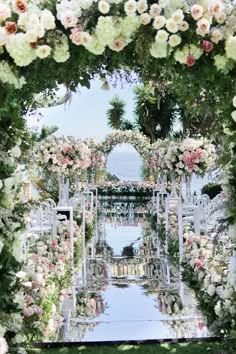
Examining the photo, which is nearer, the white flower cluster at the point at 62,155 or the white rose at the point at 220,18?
the white rose at the point at 220,18

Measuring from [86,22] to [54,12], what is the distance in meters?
0.18

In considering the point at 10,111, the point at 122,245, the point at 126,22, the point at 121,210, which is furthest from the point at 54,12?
the point at 121,210

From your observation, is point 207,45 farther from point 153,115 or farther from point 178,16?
point 153,115

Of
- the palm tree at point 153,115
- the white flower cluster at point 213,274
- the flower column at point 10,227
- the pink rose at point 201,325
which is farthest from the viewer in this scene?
the palm tree at point 153,115

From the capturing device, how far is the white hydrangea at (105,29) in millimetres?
2580

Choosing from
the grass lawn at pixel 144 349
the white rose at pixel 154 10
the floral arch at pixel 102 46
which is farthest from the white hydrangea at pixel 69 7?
→ the grass lawn at pixel 144 349

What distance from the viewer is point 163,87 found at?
3.71m

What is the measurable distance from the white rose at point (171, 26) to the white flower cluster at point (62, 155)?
4.83m

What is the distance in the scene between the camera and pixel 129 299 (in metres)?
6.11

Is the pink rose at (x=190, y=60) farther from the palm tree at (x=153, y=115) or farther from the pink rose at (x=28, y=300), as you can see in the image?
the palm tree at (x=153, y=115)

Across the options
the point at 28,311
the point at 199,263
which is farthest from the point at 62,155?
the point at 28,311

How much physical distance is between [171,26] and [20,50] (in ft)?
2.35

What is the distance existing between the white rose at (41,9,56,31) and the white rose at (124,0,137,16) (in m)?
0.35

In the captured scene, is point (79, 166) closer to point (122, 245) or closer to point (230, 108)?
point (122, 245)
